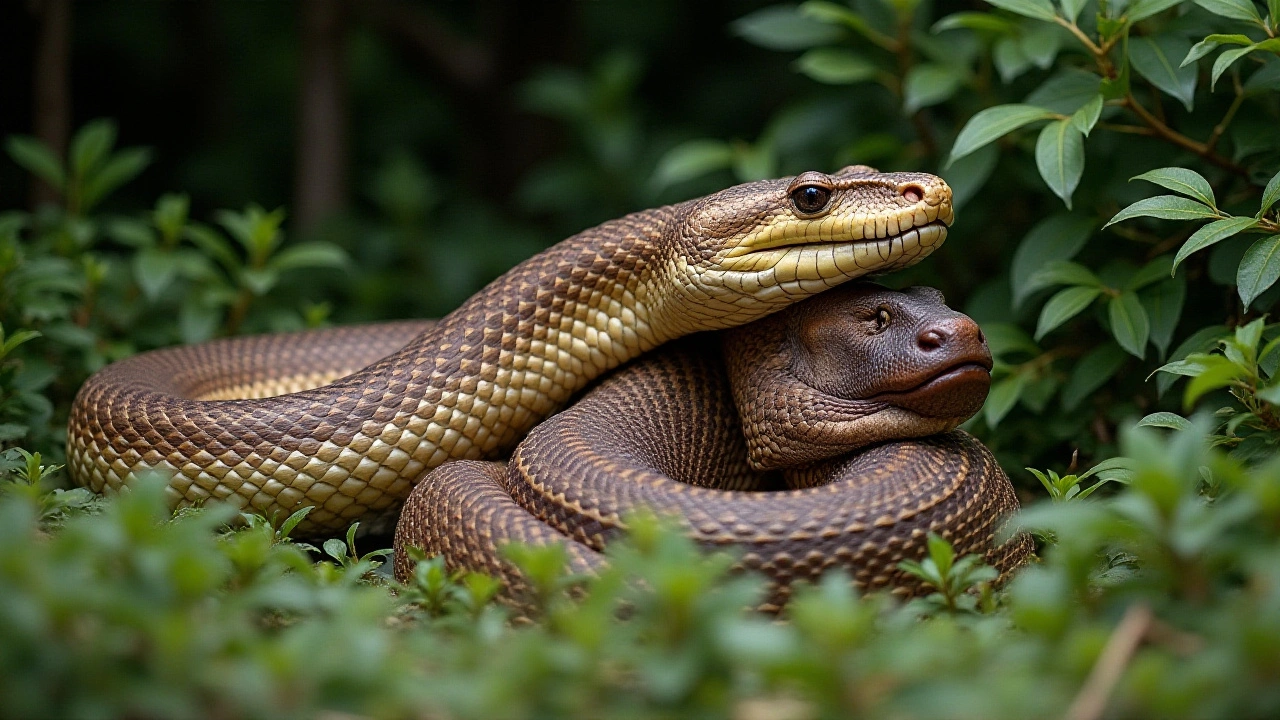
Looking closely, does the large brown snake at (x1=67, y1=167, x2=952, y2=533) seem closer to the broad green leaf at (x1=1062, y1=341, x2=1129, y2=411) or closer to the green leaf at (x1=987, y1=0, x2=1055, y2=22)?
the green leaf at (x1=987, y1=0, x2=1055, y2=22)

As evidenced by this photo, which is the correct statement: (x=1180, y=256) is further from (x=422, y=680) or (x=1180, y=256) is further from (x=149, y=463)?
(x=149, y=463)

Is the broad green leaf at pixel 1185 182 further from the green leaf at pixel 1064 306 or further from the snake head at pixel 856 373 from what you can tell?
the snake head at pixel 856 373

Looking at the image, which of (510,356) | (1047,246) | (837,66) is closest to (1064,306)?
(1047,246)

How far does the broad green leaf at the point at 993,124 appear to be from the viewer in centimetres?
476

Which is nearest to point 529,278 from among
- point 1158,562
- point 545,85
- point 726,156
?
point 726,156

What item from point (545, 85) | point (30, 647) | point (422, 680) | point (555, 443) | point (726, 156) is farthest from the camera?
point (545, 85)

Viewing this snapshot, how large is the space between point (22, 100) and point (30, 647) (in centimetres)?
659

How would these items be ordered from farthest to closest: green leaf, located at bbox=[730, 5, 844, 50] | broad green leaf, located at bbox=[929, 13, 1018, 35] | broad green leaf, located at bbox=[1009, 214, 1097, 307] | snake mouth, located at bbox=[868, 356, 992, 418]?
green leaf, located at bbox=[730, 5, 844, 50] < broad green leaf, located at bbox=[929, 13, 1018, 35] < broad green leaf, located at bbox=[1009, 214, 1097, 307] < snake mouth, located at bbox=[868, 356, 992, 418]

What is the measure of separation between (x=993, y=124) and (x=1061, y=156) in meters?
0.35

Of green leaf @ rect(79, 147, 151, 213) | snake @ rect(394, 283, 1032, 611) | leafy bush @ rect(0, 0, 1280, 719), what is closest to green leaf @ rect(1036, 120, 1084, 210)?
leafy bush @ rect(0, 0, 1280, 719)

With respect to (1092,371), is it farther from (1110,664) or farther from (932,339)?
(1110,664)

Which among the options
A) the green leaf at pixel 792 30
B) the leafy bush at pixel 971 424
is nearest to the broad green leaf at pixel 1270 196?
the leafy bush at pixel 971 424

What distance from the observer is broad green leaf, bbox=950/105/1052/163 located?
4762 mm

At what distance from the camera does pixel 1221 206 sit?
4.96 metres
